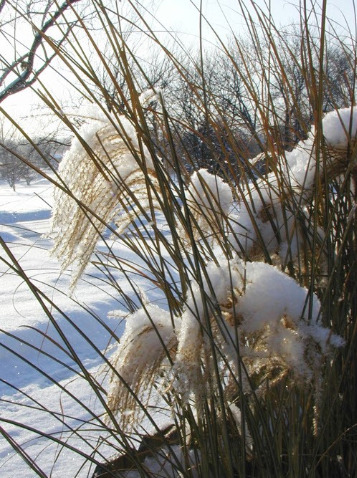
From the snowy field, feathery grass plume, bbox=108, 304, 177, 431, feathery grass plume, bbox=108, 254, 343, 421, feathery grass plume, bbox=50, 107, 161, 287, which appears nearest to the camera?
feathery grass plume, bbox=108, 254, 343, 421

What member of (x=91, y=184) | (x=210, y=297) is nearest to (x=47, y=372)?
(x=91, y=184)

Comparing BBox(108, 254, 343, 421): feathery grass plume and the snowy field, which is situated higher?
BBox(108, 254, 343, 421): feathery grass plume

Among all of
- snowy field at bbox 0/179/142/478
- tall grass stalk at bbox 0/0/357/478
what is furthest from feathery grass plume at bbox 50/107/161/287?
snowy field at bbox 0/179/142/478

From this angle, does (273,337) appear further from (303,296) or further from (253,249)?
(253,249)

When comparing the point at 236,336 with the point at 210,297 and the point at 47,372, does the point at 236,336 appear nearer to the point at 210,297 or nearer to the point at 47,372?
the point at 210,297

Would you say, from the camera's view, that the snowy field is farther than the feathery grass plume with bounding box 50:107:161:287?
Yes

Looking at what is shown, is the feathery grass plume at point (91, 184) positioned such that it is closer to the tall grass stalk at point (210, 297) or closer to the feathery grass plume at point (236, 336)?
the tall grass stalk at point (210, 297)

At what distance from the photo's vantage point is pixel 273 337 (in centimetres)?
70

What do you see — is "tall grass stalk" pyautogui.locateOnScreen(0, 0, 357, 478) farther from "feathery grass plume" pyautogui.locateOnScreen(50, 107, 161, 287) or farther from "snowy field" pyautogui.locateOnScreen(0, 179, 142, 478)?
"snowy field" pyautogui.locateOnScreen(0, 179, 142, 478)

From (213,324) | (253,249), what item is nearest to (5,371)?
(253,249)

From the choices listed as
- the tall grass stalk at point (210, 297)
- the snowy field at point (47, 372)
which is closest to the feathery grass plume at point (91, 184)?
the tall grass stalk at point (210, 297)

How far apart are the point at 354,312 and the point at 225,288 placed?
1.43 ft

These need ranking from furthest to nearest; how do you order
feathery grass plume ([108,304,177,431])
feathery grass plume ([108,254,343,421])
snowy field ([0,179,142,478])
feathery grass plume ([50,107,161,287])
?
snowy field ([0,179,142,478]), feathery grass plume ([50,107,161,287]), feathery grass plume ([108,304,177,431]), feathery grass plume ([108,254,343,421])

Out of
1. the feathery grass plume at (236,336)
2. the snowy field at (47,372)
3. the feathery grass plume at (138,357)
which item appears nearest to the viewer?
the feathery grass plume at (236,336)
